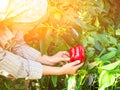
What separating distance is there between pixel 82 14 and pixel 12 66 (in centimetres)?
51

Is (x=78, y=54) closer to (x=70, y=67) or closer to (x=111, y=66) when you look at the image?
(x=70, y=67)

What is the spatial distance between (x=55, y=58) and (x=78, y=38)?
20cm

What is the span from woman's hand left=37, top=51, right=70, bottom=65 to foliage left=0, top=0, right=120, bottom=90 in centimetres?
5

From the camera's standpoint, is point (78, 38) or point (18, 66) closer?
point (18, 66)

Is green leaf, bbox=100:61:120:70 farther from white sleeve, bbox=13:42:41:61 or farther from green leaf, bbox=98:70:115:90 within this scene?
white sleeve, bbox=13:42:41:61

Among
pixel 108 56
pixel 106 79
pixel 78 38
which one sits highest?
pixel 78 38

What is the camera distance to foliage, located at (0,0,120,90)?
6.48 ft

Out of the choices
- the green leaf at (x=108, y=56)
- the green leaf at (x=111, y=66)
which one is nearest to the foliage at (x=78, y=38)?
the green leaf at (x=108, y=56)

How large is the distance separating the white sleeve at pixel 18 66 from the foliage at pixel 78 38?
0.58 feet

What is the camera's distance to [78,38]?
217cm

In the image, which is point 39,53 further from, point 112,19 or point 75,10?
point 112,19

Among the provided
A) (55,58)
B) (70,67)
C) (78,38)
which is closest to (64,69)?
(70,67)

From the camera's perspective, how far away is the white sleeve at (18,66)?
1827mm

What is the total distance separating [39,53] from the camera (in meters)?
2.05
